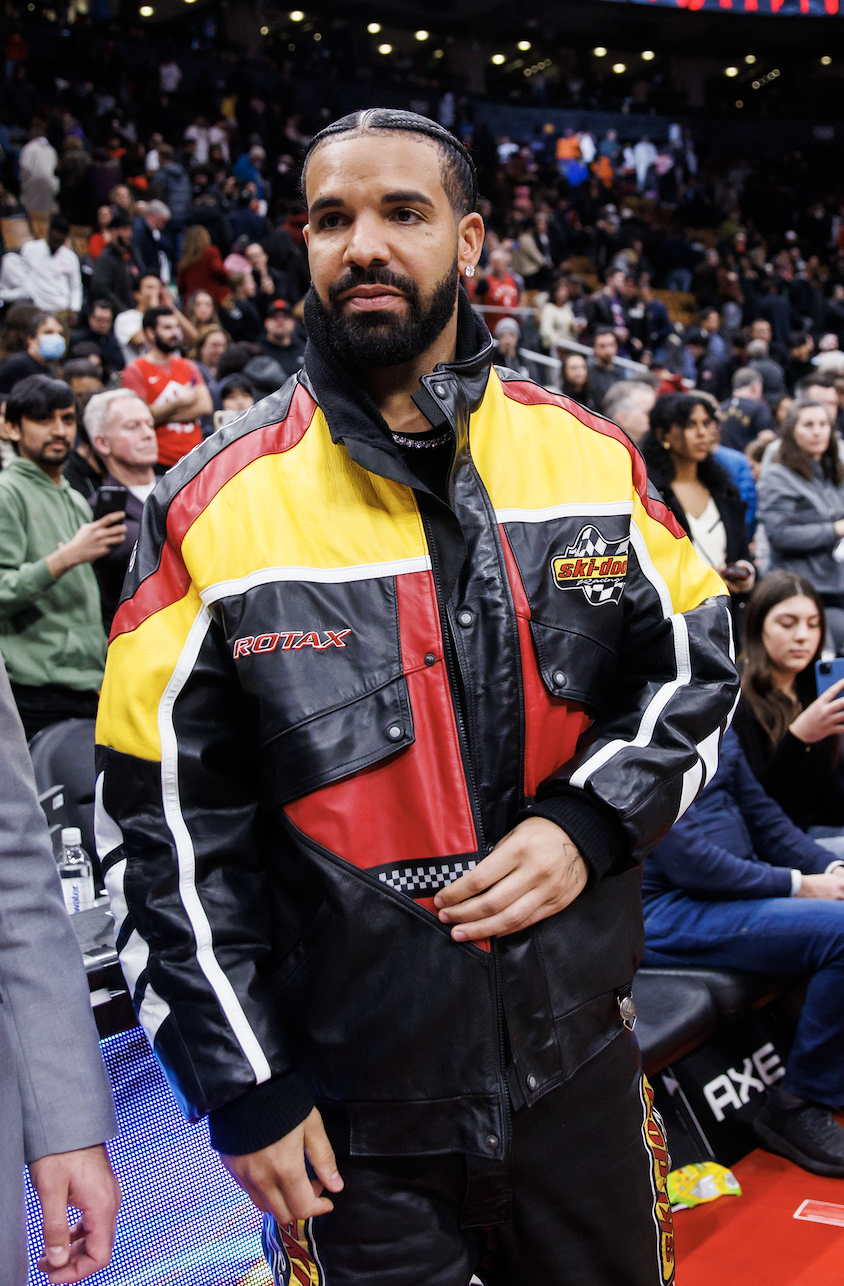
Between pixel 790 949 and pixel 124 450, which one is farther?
pixel 124 450

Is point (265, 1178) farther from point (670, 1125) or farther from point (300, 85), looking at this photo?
point (300, 85)

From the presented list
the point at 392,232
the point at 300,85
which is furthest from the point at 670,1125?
the point at 300,85

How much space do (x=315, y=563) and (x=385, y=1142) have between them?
0.64 metres

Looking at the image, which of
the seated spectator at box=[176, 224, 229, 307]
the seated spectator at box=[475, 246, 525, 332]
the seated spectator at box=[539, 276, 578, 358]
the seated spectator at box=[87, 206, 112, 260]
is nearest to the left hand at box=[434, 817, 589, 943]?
the seated spectator at box=[176, 224, 229, 307]

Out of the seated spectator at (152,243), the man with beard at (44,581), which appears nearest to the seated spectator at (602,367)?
the seated spectator at (152,243)

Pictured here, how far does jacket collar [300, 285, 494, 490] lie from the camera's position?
4.38ft

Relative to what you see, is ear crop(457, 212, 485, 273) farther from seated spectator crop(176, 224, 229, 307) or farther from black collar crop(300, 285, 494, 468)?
seated spectator crop(176, 224, 229, 307)

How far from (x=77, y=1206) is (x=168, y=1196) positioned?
1.10m

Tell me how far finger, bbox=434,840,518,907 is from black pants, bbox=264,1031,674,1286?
265mm

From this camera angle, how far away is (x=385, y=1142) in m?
1.28

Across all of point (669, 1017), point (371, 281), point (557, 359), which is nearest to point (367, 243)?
point (371, 281)

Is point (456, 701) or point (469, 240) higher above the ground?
point (469, 240)

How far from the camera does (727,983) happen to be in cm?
290

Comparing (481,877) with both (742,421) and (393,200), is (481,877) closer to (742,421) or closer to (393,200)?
(393,200)
